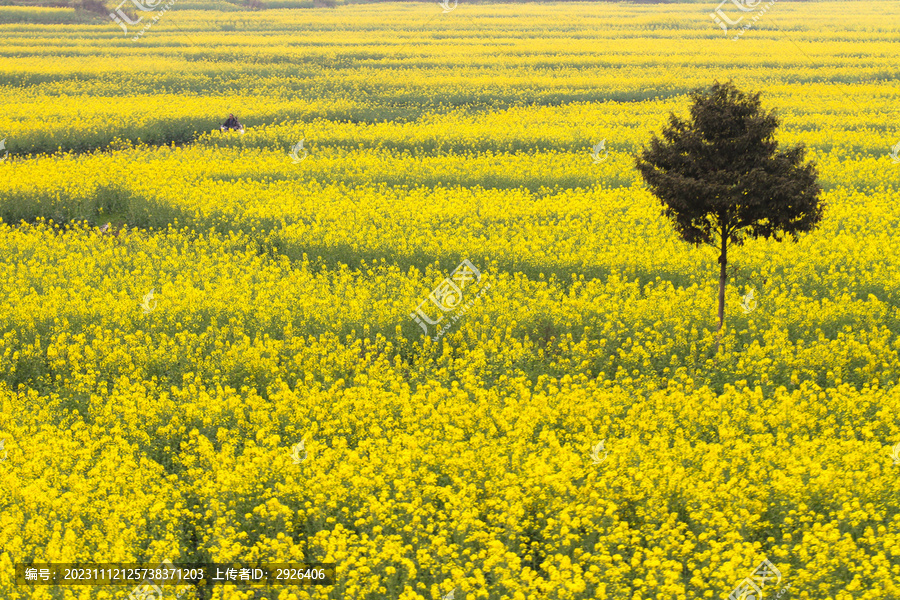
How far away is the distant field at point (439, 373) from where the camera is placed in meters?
8.36

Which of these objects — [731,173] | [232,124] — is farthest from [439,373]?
[232,124]

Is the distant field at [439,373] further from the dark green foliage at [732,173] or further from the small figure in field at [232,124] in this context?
the dark green foliage at [732,173]

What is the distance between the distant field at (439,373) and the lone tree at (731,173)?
164 cm

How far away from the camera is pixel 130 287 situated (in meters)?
15.6

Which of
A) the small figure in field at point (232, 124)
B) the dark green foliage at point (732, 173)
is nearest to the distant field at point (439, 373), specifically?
the small figure in field at point (232, 124)

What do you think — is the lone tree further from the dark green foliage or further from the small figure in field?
the small figure in field

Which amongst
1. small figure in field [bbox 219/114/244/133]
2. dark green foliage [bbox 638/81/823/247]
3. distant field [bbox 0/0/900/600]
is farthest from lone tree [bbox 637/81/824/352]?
small figure in field [bbox 219/114/244/133]

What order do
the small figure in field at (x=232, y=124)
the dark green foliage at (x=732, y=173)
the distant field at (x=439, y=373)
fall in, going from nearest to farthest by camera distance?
the distant field at (x=439, y=373) < the dark green foliage at (x=732, y=173) < the small figure in field at (x=232, y=124)

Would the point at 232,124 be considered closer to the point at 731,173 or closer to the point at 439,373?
the point at 439,373

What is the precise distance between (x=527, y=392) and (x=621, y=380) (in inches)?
70.1

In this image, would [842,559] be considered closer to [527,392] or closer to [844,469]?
[844,469]

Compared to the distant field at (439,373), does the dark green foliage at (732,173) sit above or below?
above

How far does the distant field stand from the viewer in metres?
8.36

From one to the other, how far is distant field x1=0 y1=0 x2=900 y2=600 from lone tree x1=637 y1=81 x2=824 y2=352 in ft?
5.38
